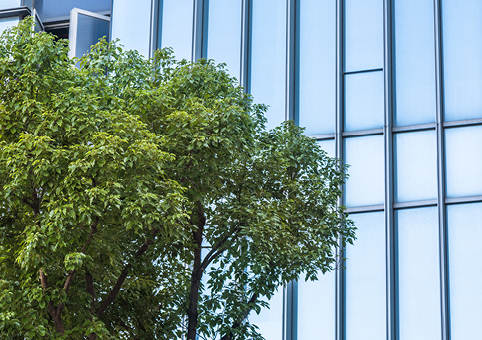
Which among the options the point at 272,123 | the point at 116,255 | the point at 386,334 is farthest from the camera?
the point at 272,123

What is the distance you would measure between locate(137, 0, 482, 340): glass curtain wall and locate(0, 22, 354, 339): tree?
430 centimetres

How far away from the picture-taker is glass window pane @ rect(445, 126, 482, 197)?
17.5m

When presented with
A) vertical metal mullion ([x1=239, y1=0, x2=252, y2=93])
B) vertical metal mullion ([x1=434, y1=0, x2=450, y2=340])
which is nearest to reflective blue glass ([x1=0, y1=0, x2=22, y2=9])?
vertical metal mullion ([x1=239, y1=0, x2=252, y2=93])

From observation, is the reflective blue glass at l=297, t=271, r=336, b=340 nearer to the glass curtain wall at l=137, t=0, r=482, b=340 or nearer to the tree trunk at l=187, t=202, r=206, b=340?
the glass curtain wall at l=137, t=0, r=482, b=340

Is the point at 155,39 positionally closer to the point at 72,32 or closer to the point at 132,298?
the point at 72,32

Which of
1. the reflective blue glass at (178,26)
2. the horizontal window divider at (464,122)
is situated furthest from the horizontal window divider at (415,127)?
the reflective blue glass at (178,26)

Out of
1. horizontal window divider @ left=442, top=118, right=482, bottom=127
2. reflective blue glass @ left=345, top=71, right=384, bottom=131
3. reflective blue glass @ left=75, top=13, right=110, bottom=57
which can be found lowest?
horizontal window divider @ left=442, top=118, right=482, bottom=127

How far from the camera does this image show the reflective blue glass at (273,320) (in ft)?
59.3

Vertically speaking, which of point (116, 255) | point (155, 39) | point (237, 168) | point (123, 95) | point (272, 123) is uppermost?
point (155, 39)

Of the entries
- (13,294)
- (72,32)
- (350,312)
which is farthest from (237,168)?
(72,32)

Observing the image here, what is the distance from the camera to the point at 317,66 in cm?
1975

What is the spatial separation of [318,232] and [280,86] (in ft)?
24.5

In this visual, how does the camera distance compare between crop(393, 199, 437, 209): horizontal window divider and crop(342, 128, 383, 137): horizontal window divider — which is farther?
crop(342, 128, 383, 137): horizontal window divider

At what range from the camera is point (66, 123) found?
10672mm
